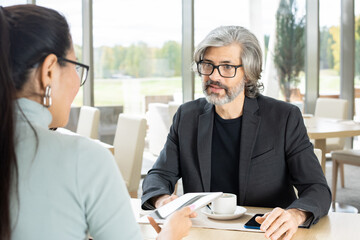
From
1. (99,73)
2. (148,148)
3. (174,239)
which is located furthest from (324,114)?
(174,239)

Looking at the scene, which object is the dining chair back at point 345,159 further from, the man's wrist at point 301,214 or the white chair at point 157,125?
the man's wrist at point 301,214

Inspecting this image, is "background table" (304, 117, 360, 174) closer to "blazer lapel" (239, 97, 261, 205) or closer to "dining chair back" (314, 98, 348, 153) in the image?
"dining chair back" (314, 98, 348, 153)

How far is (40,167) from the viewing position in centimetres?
85

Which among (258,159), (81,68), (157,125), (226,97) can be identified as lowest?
(157,125)

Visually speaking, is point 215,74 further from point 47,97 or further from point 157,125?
point 157,125

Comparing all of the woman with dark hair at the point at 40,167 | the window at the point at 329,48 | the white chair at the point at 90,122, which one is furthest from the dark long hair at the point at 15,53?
the window at the point at 329,48

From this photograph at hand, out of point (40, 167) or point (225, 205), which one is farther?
point (225, 205)

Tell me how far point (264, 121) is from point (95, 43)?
4.12m

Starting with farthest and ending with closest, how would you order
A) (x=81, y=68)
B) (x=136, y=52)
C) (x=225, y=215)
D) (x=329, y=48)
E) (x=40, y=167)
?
1. (x=329, y=48)
2. (x=136, y=52)
3. (x=225, y=215)
4. (x=81, y=68)
5. (x=40, y=167)

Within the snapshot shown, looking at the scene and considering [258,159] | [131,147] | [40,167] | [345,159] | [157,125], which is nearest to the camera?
[40,167]

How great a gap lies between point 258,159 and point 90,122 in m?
2.77

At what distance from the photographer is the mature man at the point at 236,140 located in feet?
6.68

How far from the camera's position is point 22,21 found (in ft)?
2.89

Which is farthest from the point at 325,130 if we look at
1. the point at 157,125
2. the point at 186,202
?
the point at 186,202
